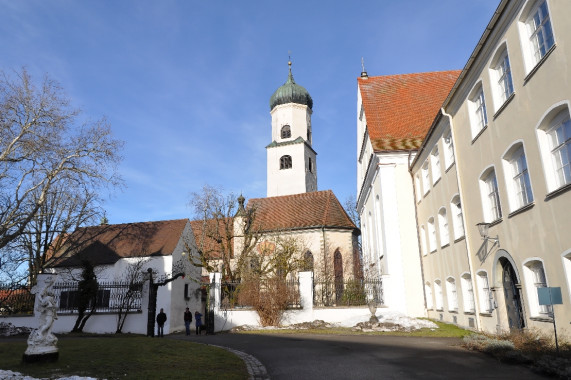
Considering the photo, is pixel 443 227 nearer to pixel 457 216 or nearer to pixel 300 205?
pixel 457 216

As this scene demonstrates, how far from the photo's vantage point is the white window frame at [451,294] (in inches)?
687

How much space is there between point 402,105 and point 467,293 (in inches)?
601

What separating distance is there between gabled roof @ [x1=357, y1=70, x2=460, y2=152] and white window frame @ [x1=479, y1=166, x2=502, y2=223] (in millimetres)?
10299

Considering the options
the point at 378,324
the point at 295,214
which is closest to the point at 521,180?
the point at 378,324

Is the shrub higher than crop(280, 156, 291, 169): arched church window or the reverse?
the reverse

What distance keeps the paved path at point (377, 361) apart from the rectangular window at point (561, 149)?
4439 mm

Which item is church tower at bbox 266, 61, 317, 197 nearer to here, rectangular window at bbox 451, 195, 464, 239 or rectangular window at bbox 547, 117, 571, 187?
rectangular window at bbox 451, 195, 464, 239

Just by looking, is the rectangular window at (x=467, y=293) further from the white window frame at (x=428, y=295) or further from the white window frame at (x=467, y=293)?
the white window frame at (x=428, y=295)

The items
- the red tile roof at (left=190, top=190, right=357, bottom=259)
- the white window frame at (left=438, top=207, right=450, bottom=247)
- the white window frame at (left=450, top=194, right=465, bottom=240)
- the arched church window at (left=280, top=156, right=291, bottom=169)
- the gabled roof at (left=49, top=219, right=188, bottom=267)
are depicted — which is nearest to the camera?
the white window frame at (left=450, top=194, right=465, bottom=240)

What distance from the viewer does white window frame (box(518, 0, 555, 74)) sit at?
9.73m

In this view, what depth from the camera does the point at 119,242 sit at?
31.1 metres

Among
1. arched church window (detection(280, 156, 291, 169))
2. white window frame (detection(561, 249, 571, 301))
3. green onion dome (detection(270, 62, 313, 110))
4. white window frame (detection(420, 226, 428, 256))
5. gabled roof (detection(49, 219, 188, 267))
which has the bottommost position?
white window frame (detection(561, 249, 571, 301))

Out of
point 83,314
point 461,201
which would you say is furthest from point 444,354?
point 83,314

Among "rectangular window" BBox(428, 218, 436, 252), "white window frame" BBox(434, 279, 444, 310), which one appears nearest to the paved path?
"white window frame" BBox(434, 279, 444, 310)
